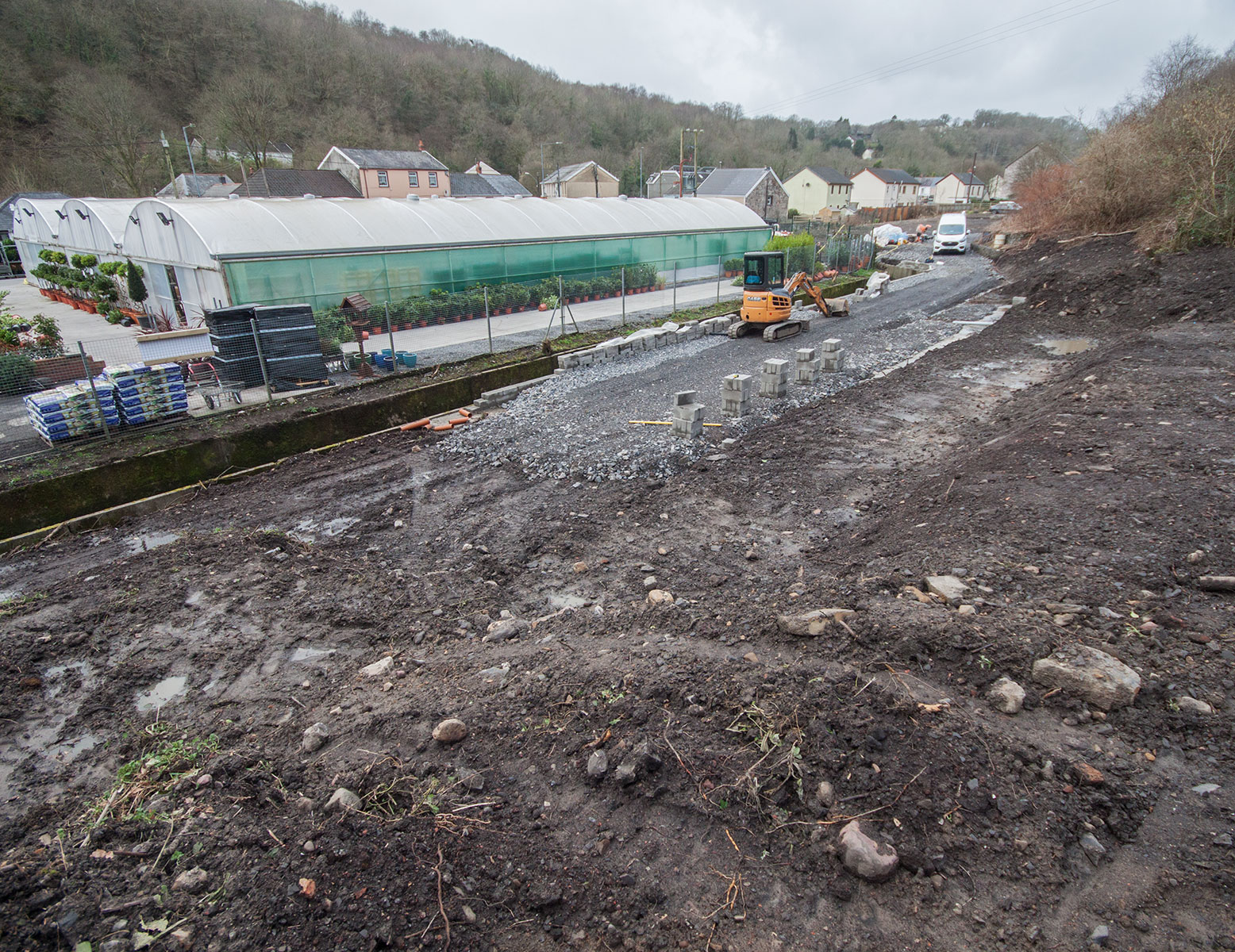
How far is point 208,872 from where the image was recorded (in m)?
3.76

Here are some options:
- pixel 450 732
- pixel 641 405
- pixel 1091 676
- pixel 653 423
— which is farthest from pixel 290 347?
pixel 1091 676

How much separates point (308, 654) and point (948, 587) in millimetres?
6522

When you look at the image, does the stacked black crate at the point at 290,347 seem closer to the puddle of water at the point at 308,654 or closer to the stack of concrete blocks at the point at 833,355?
the puddle of water at the point at 308,654

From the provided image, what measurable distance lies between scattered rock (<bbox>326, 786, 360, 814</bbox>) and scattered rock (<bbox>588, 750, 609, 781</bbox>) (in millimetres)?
1568

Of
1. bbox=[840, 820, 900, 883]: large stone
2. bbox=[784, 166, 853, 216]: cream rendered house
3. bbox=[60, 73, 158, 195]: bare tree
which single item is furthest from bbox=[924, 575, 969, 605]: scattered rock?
bbox=[784, 166, 853, 216]: cream rendered house

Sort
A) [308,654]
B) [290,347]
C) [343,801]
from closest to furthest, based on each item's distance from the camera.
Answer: [343,801] → [308,654] → [290,347]

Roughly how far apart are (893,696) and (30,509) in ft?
39.4

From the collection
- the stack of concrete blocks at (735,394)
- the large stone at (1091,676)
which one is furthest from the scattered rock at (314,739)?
the stack of concrete blocks at (735,394)

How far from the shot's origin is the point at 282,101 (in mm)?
58031

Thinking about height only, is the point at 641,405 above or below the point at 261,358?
below

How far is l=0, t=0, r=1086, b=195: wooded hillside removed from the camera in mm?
47844

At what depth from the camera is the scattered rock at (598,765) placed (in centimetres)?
440

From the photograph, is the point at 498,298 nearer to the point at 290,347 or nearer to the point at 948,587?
the point at 290,347

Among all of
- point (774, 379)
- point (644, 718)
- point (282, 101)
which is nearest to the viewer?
point (644, 718)
